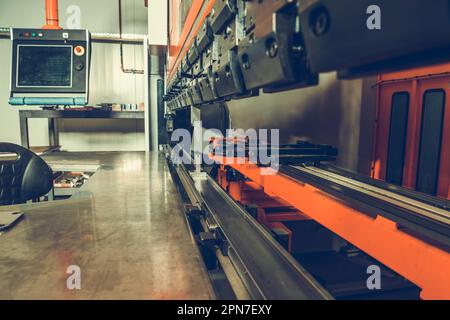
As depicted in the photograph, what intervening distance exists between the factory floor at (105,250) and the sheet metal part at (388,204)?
0.73 metres

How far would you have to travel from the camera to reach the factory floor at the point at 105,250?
63cm

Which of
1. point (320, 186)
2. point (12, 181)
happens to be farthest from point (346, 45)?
point (12, 181)

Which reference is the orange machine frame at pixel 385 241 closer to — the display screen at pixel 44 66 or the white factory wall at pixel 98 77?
the display screen at pixel 44 66

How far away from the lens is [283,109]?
3.80 m

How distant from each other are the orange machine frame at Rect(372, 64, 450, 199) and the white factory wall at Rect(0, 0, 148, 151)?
2.66 metres

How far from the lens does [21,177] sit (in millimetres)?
1632

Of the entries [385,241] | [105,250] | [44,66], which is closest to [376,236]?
[385,241]

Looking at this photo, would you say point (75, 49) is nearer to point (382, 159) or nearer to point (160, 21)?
point (160, 21)

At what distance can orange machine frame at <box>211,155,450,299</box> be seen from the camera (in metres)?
0.89

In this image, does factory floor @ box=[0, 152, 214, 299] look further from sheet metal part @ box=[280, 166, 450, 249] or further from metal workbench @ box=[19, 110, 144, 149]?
metal workbench @ box=[19, 110, 144, 149]

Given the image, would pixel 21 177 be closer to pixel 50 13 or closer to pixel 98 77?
pixel 50 13

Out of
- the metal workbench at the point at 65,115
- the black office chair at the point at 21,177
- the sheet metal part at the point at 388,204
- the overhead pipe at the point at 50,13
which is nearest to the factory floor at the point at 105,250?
the black office chair at the point at 21,177

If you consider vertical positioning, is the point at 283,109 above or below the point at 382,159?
above
